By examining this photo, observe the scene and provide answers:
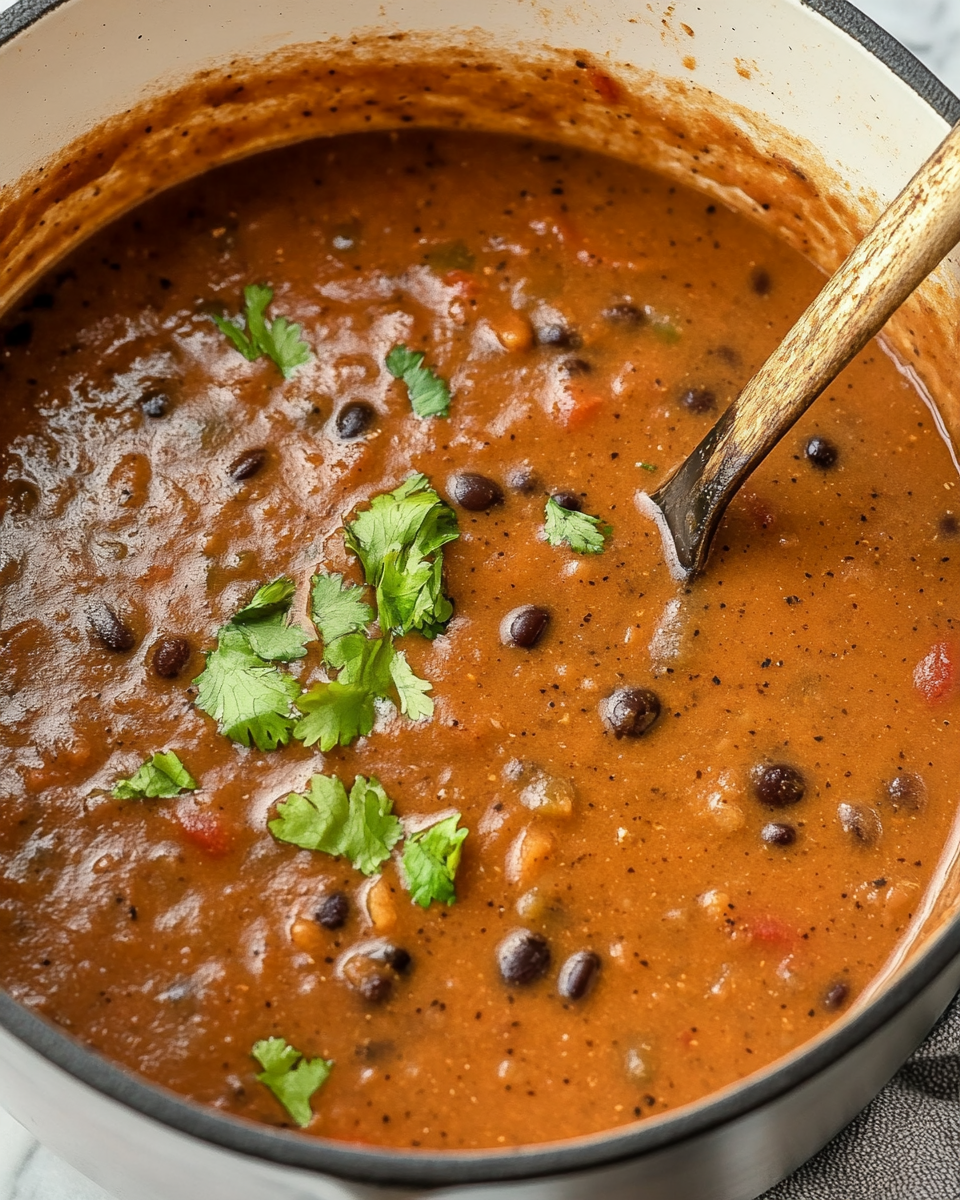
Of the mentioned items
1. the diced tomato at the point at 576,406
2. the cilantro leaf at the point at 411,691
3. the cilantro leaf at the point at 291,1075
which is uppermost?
the diced tomato at the point at 576,406

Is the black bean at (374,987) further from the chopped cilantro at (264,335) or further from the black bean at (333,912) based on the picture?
the chopped cilantro at (264,335)

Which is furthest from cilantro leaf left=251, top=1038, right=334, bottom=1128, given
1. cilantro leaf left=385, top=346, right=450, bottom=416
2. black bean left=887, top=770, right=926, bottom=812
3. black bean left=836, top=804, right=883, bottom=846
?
cilantro leaf left=385, top=346, right=450, bottom=416

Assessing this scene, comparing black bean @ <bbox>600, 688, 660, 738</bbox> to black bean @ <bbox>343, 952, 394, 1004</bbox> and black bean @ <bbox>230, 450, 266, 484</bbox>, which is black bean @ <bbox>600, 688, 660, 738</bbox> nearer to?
black bean @ <bbox>343, 952, 394, 1004</bbox>

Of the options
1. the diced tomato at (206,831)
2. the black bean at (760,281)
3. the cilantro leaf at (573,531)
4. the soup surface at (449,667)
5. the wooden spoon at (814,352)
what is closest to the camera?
the wooden spoon at (814,352)

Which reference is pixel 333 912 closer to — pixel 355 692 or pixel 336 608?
pixel 355 692

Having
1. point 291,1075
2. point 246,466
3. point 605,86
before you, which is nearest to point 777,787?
point 291,1075

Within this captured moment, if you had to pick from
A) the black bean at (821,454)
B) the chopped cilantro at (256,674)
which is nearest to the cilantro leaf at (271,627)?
the chopped cilantro at (256,674)
